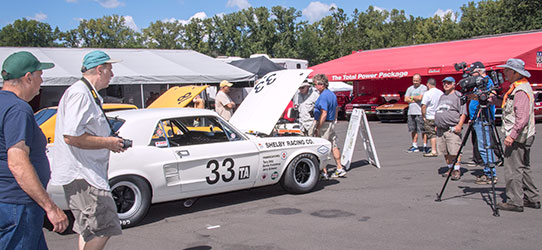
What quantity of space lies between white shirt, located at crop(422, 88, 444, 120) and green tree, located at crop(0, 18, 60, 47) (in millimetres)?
88785

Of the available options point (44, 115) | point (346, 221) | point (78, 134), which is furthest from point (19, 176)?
point (44, 115)

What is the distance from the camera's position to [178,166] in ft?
18.0

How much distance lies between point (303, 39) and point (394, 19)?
887 inches

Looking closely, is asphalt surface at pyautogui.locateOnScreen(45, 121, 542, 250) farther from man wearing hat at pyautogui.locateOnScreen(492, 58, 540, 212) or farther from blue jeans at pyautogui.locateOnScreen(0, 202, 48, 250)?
blue jeans at pyautogui.locateOnScreen(0, 202, 48, 250)

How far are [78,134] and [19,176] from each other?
1.89ft

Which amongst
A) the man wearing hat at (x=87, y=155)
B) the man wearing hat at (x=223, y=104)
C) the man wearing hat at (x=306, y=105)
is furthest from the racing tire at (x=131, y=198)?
the man wearing hat at (x=223, y=104)

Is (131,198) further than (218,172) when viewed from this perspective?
No

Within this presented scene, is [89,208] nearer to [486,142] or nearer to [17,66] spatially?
[17,66]

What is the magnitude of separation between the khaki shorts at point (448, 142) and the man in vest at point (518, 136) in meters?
1.82

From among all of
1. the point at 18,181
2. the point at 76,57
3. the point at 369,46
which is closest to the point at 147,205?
the point at 18,181

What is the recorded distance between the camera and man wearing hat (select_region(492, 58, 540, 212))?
17.3ft

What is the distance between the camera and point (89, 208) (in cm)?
304

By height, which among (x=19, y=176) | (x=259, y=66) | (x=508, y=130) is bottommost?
(x=508, y=130)

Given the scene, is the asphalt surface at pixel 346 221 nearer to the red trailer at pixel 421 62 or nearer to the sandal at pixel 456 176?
the sandal at pixel 456 176
